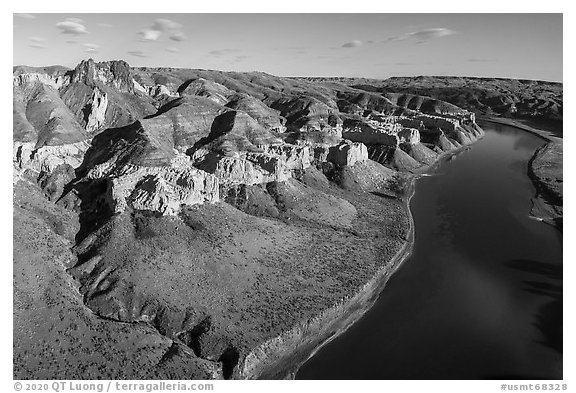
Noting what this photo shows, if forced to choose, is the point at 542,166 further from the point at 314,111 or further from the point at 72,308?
the point at 72,308

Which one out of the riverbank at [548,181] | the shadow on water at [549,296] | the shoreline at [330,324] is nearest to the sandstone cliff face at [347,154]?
the shoreline at [330,324]

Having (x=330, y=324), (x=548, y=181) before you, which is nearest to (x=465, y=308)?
(x=330, y=324)

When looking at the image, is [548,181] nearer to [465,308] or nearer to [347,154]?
[347,154]

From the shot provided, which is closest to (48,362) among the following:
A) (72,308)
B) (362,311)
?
(72,308)

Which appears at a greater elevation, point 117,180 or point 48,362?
point 117,180

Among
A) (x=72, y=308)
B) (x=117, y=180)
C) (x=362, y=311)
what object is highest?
(x=117, y=180)

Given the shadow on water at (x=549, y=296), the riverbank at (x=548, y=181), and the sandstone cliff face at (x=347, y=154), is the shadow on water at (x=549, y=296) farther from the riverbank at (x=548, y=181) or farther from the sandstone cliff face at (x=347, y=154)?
the sandstone cliff face at (x=347, y=154)
